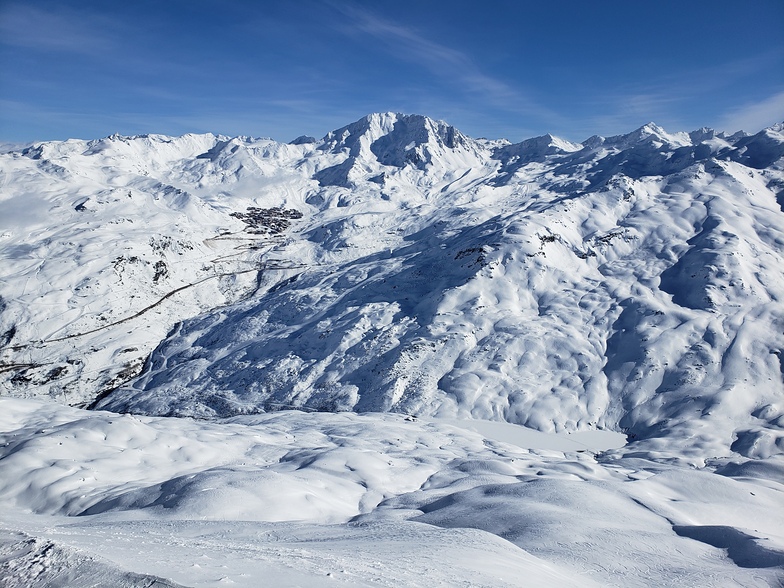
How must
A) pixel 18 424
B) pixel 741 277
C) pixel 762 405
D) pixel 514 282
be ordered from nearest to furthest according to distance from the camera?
pixel 18 424 → pixel 762 405 → pixel 741 277 → pixel 514 282

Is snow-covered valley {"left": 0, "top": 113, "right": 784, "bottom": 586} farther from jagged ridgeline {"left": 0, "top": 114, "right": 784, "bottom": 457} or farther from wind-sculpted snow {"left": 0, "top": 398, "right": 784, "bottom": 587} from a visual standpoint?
jagged ridgeline {"left": 0, "top": 114, "right": 784, "bottom": 457}

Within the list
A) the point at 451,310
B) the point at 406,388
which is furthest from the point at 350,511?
the point at 451,310

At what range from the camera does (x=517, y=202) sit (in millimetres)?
123562

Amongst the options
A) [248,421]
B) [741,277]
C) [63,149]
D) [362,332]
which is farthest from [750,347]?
[63,149]

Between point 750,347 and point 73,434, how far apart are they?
5427 centimetres

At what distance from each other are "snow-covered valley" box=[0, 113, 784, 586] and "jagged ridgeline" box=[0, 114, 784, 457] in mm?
350

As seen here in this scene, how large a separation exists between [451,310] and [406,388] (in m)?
14.2

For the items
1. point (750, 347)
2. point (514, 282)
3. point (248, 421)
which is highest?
point (514, 282)

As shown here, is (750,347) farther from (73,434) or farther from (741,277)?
(73,434)

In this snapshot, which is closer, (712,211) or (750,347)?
(750,347)

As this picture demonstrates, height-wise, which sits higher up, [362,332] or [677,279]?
[677,279]

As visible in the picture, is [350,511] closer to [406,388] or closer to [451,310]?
[406,388]

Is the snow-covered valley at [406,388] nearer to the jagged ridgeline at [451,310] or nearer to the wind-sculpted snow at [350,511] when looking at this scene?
the wind-sculpted snow at [350,511]

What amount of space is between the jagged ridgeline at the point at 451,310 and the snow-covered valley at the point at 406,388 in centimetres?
35
